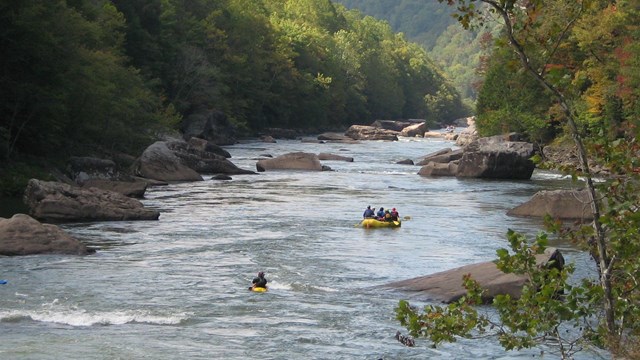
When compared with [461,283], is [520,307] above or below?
above

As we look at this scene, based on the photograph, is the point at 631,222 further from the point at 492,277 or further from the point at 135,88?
the point at 135,88

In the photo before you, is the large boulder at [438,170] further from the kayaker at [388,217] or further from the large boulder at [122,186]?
the kayaker at [388,217]

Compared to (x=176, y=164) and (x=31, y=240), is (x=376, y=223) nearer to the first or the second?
(x=31, y=240)

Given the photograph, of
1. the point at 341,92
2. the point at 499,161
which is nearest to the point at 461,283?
the point at 499,161

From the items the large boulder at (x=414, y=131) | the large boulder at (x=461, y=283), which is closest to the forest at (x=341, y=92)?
the large boulder at (x=461, y=283)

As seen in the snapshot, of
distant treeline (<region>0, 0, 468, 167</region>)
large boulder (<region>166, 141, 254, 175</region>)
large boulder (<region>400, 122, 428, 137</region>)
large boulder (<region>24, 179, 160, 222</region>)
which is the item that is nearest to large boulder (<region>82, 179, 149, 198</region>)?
distant treeline (<region>0, 0, 468, 167</region>)

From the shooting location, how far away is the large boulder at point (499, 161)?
171 feet

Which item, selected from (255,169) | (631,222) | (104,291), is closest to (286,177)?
(255,169)

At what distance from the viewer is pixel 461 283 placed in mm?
20469

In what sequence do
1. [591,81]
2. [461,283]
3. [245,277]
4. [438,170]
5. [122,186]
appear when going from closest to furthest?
[461,283] → [245,277] → [122,186] → [438,170] → [591,81]

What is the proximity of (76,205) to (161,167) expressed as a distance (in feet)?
54.7

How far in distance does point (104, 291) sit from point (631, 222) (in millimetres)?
13398

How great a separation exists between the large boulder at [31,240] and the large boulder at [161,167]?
21639 mm

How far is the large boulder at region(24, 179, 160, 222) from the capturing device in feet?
99.7
